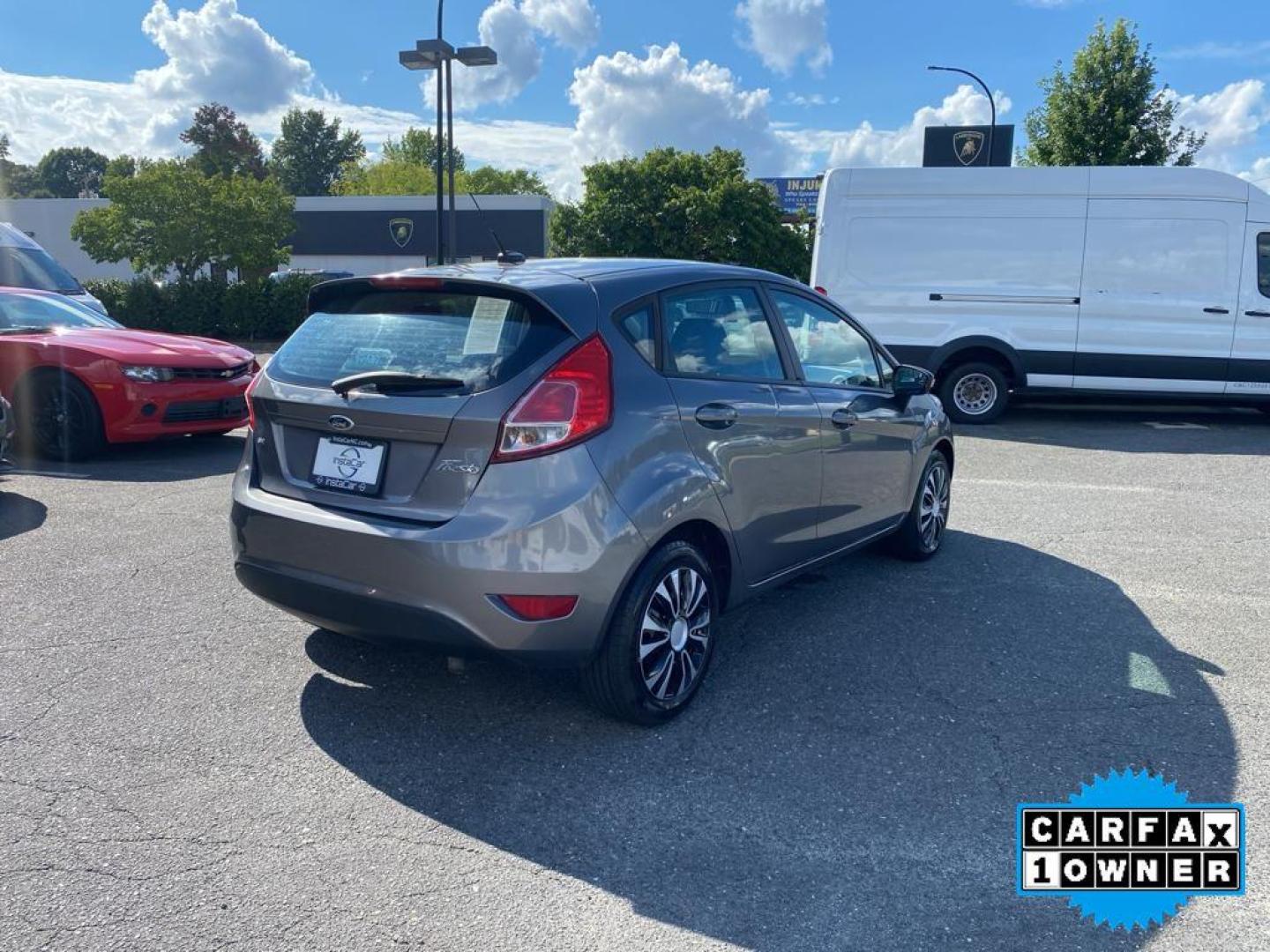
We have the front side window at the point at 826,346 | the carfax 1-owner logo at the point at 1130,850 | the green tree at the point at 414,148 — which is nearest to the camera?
the carfax 1-owner logo at the point at 1130,850

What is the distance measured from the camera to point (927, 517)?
5680 millimetres

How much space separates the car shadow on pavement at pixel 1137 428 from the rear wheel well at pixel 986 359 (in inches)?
22.8

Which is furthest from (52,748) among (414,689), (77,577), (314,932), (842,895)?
(842,895)

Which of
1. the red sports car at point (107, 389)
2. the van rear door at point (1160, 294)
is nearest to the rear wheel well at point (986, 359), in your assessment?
the van rear door at point (1160, 294)

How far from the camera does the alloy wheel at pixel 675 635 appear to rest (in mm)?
3471

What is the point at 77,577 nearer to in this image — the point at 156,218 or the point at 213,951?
the point at 213,951

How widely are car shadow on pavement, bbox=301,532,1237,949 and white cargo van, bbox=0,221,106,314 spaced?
34.5 feet

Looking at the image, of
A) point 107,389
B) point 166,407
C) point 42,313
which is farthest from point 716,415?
point 42,313

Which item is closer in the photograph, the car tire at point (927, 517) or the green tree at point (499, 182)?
the car tire at point (927, 517)

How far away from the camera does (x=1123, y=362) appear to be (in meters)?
10.9

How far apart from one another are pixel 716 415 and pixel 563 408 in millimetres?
771

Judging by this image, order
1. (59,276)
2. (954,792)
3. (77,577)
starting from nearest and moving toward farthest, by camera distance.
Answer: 1. (954,792)
2. (77,577)
3. (59,276)

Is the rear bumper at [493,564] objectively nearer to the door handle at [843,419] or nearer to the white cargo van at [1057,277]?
the door handle at [843,419]

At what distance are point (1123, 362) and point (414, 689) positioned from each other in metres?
9.66
